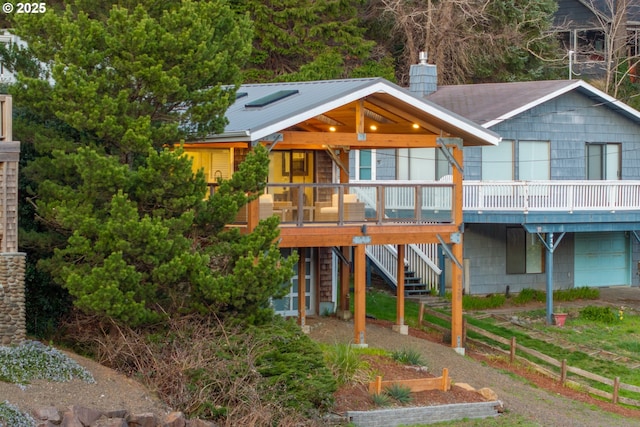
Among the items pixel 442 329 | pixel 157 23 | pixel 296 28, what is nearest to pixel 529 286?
pixel 442 329

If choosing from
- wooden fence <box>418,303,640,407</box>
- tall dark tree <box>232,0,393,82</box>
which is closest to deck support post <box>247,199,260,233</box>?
wooden fence <box>418,303,640,407</box>

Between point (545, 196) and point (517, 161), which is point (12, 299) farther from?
point (517, 161)

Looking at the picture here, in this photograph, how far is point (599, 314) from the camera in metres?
31.1

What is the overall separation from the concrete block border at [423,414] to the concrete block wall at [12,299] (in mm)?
5594

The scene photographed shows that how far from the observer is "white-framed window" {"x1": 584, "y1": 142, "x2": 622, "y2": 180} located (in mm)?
35031

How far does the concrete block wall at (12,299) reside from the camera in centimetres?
1852

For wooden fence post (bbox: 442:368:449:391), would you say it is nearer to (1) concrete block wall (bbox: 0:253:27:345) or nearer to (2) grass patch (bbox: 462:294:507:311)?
(1) concrete block wall (bbox: 0:253:27:345)

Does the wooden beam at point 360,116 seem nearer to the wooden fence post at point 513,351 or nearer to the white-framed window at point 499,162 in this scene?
the wooden fence post at point 513,351

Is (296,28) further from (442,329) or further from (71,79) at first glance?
(71,79)

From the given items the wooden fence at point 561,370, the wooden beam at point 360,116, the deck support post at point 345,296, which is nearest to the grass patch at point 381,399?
the wooden fence at point 561,370

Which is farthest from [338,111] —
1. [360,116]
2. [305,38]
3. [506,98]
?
[305,38]

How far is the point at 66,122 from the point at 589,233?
20.7 metres

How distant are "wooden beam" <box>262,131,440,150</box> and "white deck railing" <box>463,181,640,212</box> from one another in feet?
17.1

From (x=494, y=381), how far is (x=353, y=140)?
5.91 m
